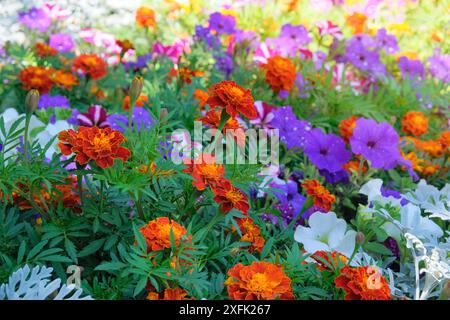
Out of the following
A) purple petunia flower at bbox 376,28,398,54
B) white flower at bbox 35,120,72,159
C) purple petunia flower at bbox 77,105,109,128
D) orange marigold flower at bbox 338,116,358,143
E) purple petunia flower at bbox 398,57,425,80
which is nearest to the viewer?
white flower at bbox 35,120,72,159

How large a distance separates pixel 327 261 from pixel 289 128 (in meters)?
0.76

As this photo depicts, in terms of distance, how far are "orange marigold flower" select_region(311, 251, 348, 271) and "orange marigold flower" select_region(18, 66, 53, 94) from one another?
1224 mm

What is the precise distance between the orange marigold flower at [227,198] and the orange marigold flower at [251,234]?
15cm

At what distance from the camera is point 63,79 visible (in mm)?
2186

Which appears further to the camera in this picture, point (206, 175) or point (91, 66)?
point (91, 66)

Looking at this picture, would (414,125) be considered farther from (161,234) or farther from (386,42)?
(161,234)

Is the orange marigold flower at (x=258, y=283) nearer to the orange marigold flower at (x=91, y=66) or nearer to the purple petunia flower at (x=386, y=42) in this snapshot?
the orange marigold flower at (x=91, y=66)

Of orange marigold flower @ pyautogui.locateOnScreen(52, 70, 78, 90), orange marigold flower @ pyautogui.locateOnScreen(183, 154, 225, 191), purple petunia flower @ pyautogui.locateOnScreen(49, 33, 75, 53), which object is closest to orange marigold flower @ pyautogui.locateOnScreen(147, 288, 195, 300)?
orange marigold flower @ pyautogui.locateOnScreen(183, 154, 225, 191)

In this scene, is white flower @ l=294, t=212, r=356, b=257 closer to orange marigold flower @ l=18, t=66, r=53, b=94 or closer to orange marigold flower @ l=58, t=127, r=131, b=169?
orange marigold flower @ l=58, t=127, r=131, b=169

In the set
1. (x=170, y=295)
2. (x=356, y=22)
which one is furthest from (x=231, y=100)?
(x=356, y=22)

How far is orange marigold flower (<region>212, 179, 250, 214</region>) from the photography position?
1105mm

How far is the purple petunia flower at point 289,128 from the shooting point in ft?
6.12

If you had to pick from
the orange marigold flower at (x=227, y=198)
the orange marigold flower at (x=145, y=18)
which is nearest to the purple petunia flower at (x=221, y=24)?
the orange marigold flower at (x=145, y=18)

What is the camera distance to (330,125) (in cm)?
215
